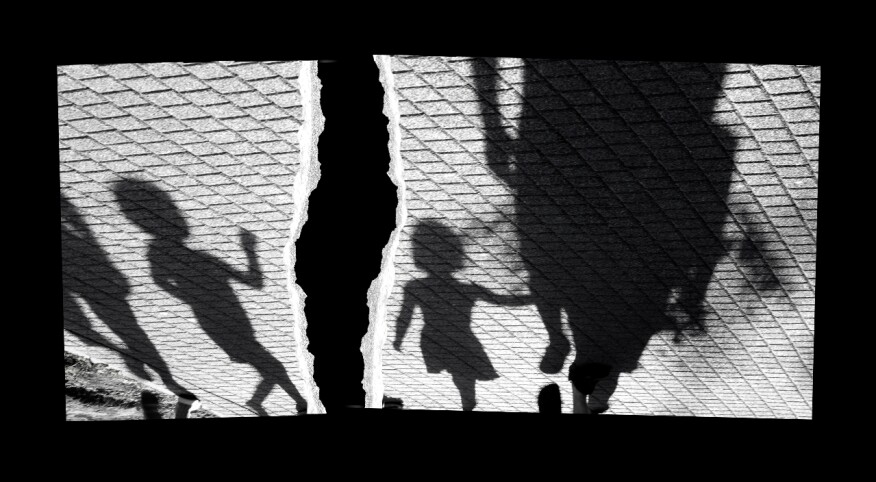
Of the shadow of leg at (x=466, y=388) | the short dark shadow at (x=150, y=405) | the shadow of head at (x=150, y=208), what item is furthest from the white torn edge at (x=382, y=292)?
the short dark shadow at (x=150, y=405)

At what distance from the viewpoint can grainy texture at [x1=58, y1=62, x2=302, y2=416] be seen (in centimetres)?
273

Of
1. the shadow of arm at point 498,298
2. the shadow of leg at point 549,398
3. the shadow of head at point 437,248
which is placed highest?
the shadow of head at point 437,248

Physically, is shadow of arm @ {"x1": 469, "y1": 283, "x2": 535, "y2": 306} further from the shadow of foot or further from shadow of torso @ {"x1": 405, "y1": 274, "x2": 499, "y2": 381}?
the shadow of foot

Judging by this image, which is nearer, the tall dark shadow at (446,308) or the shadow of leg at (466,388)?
the tall dark shadow at (446,308)

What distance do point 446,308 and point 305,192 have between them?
0.80m

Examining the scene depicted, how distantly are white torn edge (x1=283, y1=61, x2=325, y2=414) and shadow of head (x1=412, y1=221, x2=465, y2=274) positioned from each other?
0.49 metres

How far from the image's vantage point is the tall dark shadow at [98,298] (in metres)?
3.05

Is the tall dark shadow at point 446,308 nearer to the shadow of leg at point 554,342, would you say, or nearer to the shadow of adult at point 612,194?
the shadow of leg at point 554,342

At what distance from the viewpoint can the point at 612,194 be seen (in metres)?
2.87

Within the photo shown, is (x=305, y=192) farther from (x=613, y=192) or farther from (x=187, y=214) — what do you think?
(x=613, y=192)

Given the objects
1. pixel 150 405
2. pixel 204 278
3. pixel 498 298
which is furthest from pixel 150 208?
pixel 498 298

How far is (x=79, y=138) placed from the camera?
2.84 m

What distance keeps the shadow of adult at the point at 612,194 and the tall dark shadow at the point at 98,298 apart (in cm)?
173
